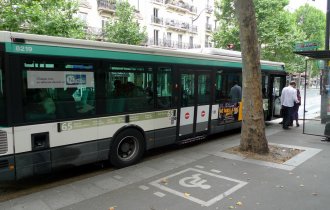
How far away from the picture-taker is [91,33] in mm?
27531

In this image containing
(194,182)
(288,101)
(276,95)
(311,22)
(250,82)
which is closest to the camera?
(194,182)

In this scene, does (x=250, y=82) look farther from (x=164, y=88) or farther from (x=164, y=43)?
(x=164, y=43)

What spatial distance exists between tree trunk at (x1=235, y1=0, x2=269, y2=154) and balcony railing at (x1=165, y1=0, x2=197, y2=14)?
30.7 meters

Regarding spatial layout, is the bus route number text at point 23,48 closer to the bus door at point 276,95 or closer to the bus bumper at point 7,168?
the bus bumper at point 7,168

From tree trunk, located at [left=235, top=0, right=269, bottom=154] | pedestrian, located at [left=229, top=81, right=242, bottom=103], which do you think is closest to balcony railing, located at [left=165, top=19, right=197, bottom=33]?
pedestrian, located at [left=229, top=81, right=242, bottom=103]

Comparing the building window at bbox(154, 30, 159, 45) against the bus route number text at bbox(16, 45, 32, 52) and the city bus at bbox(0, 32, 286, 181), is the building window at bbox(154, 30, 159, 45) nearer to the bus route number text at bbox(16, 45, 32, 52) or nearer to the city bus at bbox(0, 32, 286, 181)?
the city bus at bbox(0, 32, 286, 181)

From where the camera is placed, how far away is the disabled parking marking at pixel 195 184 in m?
4.71

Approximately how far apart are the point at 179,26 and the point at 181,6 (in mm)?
2829

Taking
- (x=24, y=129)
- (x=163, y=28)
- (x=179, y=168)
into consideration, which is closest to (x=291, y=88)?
(x=179, y=168)

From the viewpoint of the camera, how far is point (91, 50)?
221 inches

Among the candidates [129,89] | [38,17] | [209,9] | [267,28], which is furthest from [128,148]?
[209,9]

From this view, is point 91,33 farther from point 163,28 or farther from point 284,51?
point 284,51

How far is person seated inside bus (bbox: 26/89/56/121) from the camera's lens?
482 centimetres

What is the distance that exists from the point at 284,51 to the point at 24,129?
28382 millimetres
